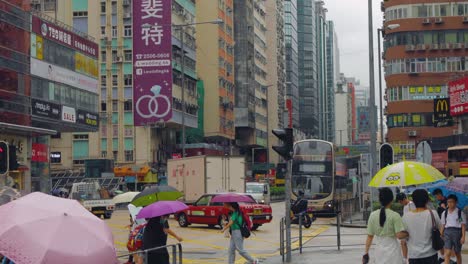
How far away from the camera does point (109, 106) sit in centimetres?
7519

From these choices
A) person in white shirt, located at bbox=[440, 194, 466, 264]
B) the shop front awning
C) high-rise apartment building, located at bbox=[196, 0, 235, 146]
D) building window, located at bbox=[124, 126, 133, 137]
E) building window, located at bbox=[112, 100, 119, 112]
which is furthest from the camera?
high-rise apartment building, located at bbox=[196, 0, 235, 146]

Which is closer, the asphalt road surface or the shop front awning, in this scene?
the asphalt road surface

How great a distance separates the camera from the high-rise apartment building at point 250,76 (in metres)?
101

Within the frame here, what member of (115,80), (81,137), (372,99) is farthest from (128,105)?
(372,99)

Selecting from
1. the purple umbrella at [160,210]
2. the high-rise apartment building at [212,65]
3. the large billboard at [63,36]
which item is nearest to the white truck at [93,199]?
the large billboard at [63,36]

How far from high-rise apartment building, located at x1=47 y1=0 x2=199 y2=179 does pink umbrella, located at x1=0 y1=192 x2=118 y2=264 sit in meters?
66.1

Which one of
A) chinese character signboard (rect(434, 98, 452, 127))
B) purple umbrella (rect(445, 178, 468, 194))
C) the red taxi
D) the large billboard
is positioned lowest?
the red taxi

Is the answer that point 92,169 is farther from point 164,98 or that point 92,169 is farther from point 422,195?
point 422,195

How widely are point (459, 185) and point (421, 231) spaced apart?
5045 millimetres

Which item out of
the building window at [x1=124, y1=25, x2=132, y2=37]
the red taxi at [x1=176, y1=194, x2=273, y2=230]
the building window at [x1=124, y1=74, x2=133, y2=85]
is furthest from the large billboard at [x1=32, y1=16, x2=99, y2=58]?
→ the red taxi at [x1=176, y1=194, x2=273, y2=230]

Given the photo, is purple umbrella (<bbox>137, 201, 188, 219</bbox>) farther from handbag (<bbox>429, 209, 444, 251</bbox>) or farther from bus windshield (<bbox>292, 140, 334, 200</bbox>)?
bus windshield (<bbox>292, 140, 334, 200</bbox>)

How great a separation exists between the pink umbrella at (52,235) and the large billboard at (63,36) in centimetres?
4811

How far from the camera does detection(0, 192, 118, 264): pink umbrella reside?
6.91m

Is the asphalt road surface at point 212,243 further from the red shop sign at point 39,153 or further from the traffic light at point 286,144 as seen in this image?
the red shop sign at point 39,153
